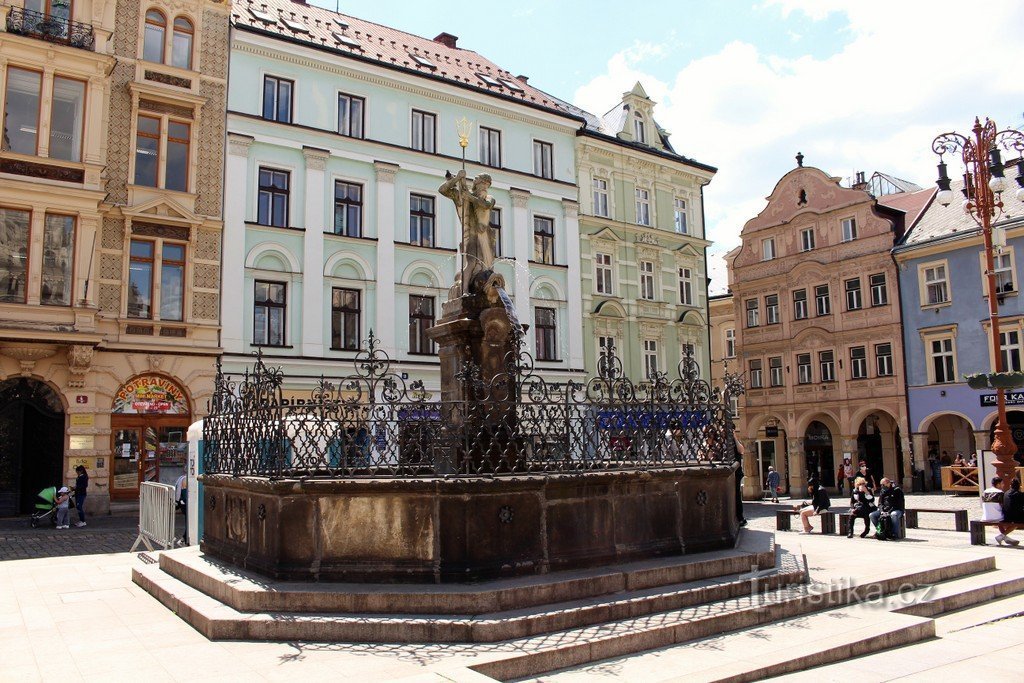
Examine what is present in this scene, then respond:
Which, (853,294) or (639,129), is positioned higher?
(639,129)

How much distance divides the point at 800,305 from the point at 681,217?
8.08 meters

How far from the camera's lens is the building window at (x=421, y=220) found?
2812 cm

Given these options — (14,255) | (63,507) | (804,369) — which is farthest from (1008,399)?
(14,255)

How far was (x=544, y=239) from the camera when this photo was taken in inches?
1233

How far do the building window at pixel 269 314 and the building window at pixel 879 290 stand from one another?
26.1 meters

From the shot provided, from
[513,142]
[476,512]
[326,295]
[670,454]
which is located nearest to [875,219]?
Result: [513,142]

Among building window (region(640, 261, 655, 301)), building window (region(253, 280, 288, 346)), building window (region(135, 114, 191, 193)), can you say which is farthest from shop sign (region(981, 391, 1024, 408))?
building window (region(135, 114, 191, 193))

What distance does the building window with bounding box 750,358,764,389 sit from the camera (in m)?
40.6

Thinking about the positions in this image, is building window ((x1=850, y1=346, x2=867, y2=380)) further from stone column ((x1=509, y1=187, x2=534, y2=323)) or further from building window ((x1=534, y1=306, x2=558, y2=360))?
stone column ((x1=509, y1=187, x2=534, y2=323))

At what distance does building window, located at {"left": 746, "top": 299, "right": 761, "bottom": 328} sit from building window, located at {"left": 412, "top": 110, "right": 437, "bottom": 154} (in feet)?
67.5

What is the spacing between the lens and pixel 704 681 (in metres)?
6.21

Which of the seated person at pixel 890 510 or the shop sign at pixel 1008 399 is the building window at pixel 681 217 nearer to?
the shop sign at pixel 1008 399

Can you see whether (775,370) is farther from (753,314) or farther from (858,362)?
(858,362)

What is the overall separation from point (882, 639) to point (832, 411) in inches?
1243
